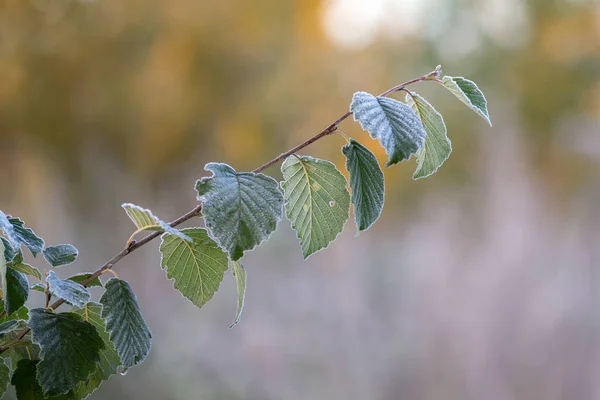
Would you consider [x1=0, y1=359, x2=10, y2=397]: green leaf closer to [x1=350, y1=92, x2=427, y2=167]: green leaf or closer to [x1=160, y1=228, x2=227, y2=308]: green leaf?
[x1=160, y1=228, x2=227, y2=308]: green leaf

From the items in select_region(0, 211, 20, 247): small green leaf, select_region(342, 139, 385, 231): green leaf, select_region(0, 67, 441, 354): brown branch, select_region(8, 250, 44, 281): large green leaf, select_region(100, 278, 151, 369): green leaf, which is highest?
select_region(8, 250, 44, 281): large green leaf

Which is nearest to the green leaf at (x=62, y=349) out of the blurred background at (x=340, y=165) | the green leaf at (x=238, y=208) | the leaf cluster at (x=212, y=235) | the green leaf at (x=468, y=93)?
the leaf cluster at (x=212, y=235)

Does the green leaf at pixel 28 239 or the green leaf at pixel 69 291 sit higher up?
the green leaf at pixel 28 239

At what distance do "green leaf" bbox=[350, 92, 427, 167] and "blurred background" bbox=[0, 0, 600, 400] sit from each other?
5.60 ft

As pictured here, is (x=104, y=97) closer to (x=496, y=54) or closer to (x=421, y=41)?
(x=421, y=41)

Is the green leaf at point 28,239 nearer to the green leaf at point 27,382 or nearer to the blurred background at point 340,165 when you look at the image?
the green leaf at point 27,382

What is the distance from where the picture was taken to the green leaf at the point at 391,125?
0.29m

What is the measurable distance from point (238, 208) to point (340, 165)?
171 cm

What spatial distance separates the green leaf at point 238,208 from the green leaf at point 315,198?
44 mm

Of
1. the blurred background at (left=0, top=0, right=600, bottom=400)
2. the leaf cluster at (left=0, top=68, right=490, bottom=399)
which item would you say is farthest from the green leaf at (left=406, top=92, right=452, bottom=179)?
the blurred background at (left=0, top=0, right=600, bottom=400)

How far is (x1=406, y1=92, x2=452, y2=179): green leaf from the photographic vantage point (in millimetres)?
376

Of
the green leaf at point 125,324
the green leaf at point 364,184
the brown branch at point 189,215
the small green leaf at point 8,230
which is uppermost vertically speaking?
the small green leaf at point 8,230

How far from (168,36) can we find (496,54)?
111 cm

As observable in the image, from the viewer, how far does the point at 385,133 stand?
0.30m
